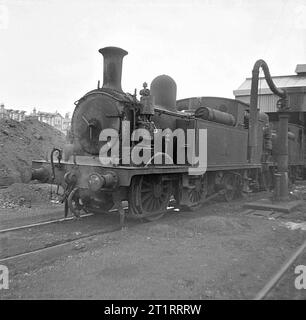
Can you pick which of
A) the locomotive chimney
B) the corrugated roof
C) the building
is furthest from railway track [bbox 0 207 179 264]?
the corrugated roof

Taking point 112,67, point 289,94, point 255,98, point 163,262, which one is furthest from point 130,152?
point 289,94

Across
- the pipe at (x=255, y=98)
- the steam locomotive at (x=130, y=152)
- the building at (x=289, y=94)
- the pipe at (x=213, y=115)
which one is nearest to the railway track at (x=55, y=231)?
the steam locomotive at (x=130, y=152)

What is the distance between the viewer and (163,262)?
488 centimetres

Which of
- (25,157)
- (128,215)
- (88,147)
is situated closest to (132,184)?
(128,215)

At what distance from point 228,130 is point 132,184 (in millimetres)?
4221

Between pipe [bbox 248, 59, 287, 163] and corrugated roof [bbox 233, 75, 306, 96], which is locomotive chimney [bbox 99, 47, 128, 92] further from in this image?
corrugated roof [bbox 233, 75, 306, 96]

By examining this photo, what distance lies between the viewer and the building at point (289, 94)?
20500 millimetres

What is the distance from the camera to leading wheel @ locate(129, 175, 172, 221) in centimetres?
742

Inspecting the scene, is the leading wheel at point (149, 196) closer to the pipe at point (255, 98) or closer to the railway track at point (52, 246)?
the railway track at point (52, 246)

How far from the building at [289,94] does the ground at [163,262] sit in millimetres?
12369

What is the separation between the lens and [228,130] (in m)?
10.5

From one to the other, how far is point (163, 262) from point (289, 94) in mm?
18526

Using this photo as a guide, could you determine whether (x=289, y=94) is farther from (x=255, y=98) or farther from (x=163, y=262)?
(x=163, y=262)
